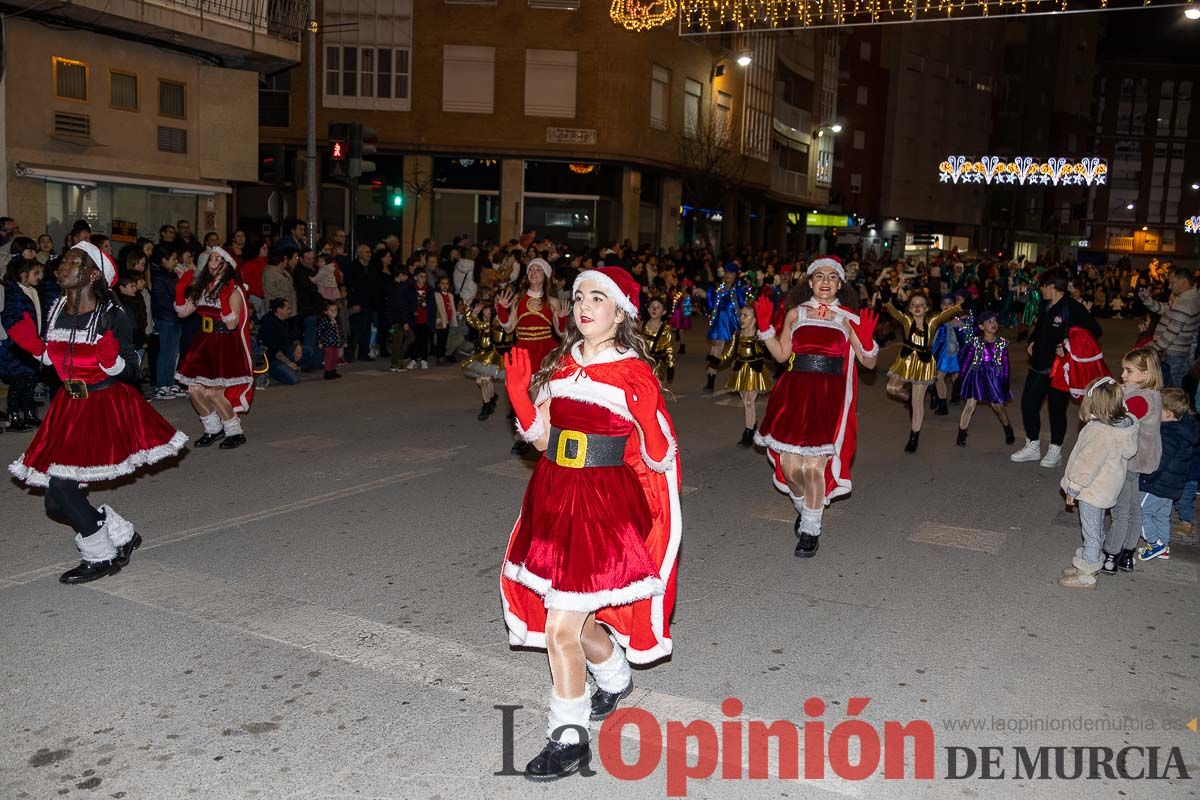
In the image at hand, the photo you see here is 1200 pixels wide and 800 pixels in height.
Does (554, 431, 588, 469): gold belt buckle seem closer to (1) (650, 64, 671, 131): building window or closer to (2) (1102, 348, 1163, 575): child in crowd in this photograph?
(2) (1102, 348, 1163, 575): child in crowd

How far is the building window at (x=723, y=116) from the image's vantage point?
41.6m

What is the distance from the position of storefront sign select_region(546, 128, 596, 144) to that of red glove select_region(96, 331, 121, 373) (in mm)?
30043

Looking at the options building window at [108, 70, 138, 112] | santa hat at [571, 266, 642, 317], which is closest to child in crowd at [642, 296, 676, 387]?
santa hat at [571, 266, 642, 317]

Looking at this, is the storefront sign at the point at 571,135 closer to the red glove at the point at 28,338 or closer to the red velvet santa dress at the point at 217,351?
the red velvet santa dress at the point at 217,351

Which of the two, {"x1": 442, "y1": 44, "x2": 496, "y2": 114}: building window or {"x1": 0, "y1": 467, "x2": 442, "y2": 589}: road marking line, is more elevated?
{"x1": 442, "y1": 44, "x2": 496, "y2": 114}: building window

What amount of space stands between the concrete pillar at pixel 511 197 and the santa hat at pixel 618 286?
3190 centimetres

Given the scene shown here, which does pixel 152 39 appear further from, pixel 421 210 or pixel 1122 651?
pixel 1122 651

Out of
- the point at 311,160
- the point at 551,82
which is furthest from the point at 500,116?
the point at 311,160

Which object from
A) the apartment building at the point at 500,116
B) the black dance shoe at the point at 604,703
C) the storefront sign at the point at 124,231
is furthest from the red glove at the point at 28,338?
the apartment building at the point at 500,116

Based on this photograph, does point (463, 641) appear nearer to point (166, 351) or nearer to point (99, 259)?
point (99, 259)

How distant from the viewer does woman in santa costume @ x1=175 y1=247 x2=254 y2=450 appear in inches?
392

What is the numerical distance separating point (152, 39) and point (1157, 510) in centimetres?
2011

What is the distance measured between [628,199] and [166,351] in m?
25.4

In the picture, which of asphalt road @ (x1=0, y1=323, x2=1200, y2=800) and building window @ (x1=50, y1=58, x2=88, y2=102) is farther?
building window @ (x1=50, y1=58, x2=88, y2=102)
